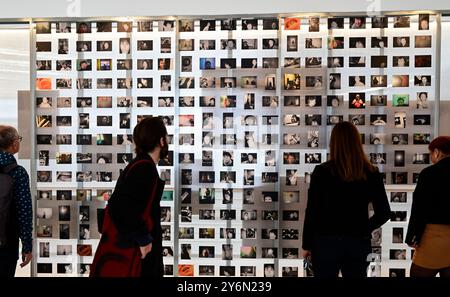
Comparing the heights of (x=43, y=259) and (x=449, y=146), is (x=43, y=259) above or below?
below

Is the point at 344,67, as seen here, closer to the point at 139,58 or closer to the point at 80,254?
the point at 139,58

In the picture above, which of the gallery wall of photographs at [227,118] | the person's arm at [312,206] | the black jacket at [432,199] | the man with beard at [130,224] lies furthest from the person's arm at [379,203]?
the gallery wall of photographs at [227,118]

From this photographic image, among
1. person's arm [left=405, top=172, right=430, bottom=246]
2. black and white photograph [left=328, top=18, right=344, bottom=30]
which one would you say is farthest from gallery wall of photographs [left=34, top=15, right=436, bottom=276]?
person's arm [left=405, top=172, right=430, bottom=246]

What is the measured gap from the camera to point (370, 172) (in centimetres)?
329

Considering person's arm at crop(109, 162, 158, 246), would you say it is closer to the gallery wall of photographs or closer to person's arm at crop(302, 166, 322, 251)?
person's arm at crop(302, 166, 322, 251)

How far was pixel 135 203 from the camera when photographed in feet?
9.17

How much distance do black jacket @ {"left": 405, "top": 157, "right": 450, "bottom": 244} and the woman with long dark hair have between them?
46cm

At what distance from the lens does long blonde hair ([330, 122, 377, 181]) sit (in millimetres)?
3227

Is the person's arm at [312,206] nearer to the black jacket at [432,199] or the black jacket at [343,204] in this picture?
the black jacket at [343,204]

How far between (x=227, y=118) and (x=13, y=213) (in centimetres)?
206

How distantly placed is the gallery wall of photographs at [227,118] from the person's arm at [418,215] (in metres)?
1.27
